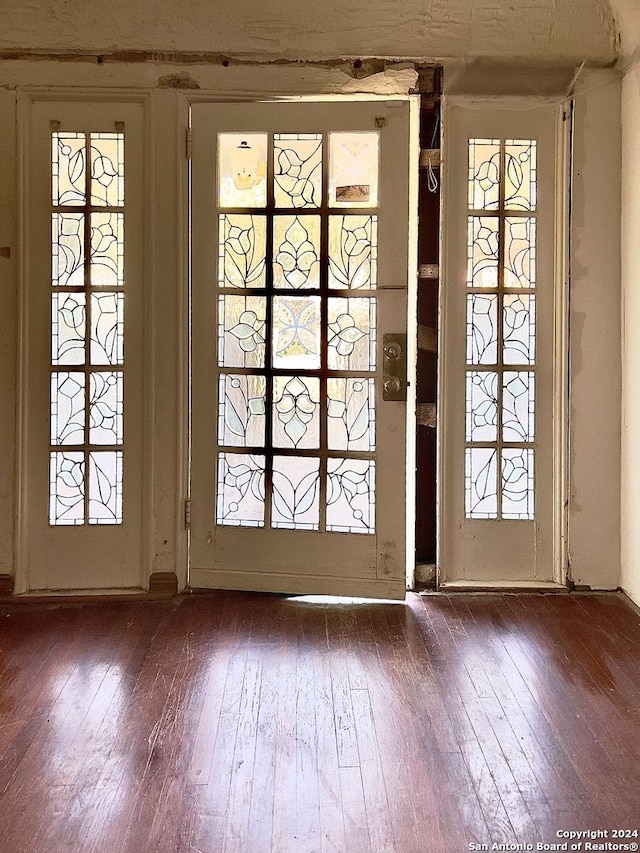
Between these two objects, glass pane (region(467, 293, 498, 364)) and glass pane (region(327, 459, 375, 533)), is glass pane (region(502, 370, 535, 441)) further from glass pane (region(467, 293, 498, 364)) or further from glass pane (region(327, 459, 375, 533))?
glass pane (region(327, 459, 375, 533))

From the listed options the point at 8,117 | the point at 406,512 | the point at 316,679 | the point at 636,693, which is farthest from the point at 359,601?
the point at 8,117

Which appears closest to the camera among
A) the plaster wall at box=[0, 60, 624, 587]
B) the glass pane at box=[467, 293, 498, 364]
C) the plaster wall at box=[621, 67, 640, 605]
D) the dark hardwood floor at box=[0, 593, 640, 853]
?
the dark hardwood floor at box=[0, 593, 640, 853]

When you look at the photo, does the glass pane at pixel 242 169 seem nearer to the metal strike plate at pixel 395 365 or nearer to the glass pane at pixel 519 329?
the metal strike plate at pixel 395 365

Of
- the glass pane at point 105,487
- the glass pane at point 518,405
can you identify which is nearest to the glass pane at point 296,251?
the glass pane at point 518,405

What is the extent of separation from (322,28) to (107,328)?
1.73 m

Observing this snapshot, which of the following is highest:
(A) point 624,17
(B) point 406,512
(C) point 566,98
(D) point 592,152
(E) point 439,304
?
(A) point 624,17

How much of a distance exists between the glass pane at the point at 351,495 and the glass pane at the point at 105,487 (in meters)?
1.01

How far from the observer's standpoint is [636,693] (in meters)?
2.86

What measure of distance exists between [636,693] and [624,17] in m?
2.93

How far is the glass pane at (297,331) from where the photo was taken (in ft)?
12.8

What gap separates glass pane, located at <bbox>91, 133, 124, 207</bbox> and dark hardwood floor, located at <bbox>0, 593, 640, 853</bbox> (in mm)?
1912

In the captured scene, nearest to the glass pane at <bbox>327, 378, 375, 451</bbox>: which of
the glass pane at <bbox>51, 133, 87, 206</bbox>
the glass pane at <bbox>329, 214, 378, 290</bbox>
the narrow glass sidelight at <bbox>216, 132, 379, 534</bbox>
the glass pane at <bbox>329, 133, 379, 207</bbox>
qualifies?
the narrow glass sidelight at <bbox>216, 132, 379, 534</bbox>

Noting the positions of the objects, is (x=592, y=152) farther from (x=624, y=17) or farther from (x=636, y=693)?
(x=636, y=693)

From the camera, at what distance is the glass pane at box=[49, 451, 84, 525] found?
3.95 meters
